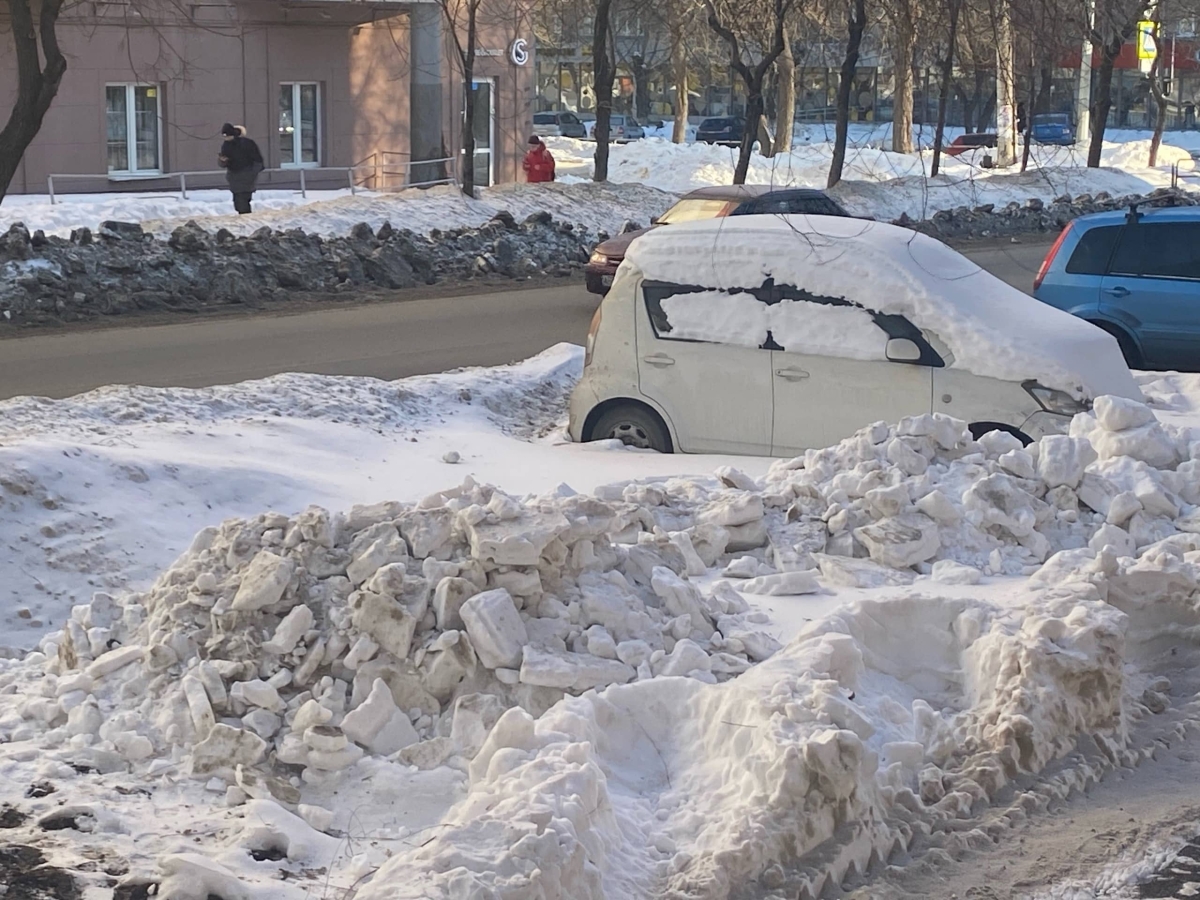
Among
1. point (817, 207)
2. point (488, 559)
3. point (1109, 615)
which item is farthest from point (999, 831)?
point (817, 207)

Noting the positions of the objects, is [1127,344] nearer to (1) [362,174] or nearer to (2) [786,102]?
(1) [362,174]

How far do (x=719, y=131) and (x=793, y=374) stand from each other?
5043 centimetres

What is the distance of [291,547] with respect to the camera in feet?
21.0

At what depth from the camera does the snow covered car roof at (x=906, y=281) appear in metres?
10.2

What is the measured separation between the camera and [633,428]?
11.3 metres

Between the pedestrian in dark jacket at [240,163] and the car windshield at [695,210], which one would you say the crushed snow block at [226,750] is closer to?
the car windshield at [695,210]

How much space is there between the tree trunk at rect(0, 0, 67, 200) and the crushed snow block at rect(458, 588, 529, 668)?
340 inches

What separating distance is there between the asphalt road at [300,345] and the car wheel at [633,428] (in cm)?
416

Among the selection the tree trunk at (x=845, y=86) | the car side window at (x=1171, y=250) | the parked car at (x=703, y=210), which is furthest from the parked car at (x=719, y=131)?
A: the car side window at (x=1171, y=250)

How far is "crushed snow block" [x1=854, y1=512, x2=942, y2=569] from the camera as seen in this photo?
25.7ft

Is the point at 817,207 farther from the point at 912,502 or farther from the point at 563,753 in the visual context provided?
the point at 563,753

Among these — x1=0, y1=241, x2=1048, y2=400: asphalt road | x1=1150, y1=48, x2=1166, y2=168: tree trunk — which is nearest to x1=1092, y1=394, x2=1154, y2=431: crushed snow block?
Answer: x1=0, y1=241, x2=1048, y2=400: asphalt road

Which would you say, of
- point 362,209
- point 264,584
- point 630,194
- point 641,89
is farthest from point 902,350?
point 641,89

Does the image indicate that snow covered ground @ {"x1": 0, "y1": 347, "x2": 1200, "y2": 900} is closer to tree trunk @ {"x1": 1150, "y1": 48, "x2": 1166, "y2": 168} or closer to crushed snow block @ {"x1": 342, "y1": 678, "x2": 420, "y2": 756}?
crushed snow block @ {"x1": 342, "y1": 678, "x2": 420, "y2": 756}
